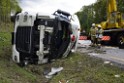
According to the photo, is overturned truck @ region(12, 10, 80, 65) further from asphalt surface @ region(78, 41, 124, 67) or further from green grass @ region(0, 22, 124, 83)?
asphalt surface @ region(78, 41, 124, 67)

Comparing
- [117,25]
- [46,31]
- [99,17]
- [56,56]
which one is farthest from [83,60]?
[99,17]

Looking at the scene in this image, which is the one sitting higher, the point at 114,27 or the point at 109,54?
the point at 114,27

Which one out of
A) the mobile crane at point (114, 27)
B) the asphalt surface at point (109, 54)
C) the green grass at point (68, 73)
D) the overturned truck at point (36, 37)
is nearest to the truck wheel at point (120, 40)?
the mobile crane at point (114, 27)

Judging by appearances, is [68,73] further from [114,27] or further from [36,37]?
[114,27]

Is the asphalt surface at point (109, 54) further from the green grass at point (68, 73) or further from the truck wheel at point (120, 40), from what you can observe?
the truck wheel at point (120, 40)

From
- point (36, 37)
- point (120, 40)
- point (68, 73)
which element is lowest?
point (68, 73)

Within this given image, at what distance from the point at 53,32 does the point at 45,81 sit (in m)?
2.69

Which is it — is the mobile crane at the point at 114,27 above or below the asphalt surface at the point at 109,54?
above

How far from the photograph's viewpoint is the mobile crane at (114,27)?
2292cm

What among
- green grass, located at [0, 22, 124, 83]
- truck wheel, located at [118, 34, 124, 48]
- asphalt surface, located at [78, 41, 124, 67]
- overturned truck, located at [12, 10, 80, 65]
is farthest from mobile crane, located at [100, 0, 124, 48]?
green grass, located at [0, 22, 124, 83]

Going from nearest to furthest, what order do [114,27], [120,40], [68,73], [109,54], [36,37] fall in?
1. [68,73]
2. [36,37]
3. [109,54]
4. [120,40]
5. [114,27]

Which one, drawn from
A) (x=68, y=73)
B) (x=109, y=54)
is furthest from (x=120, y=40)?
(x=68, y=73)

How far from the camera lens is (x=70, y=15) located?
42.4 ft

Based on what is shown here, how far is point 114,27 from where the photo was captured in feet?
78.8
